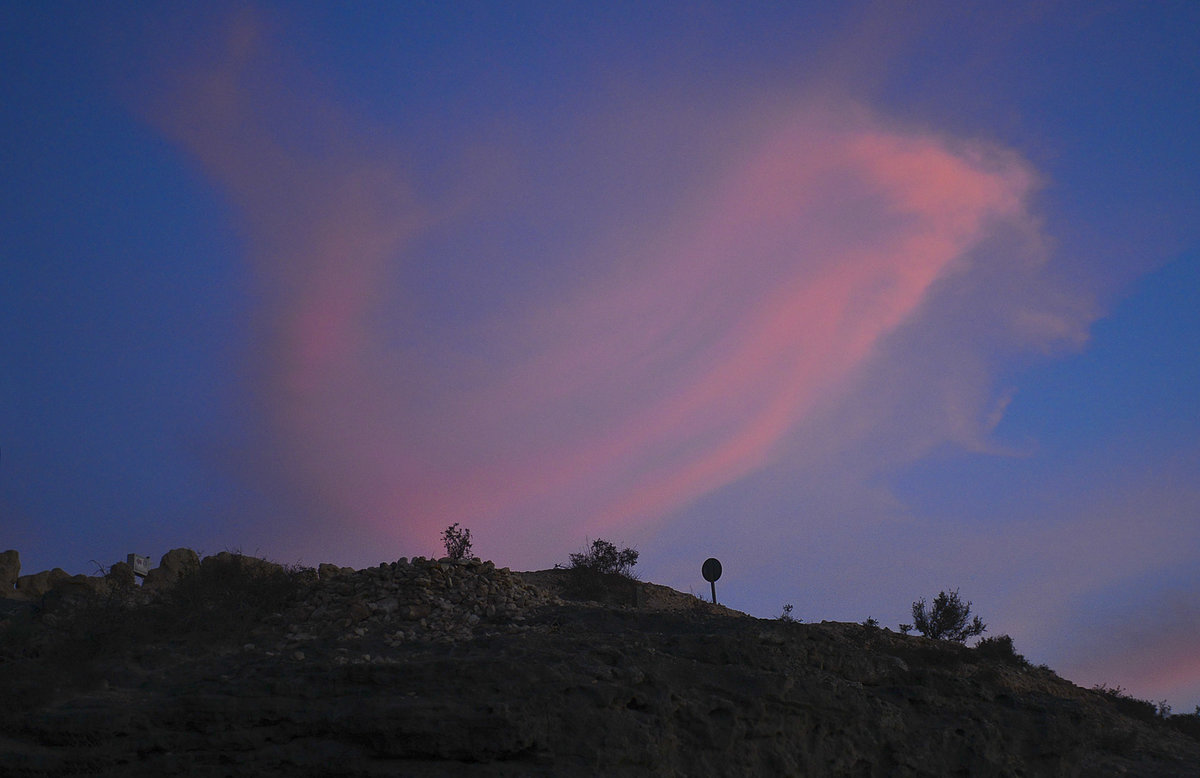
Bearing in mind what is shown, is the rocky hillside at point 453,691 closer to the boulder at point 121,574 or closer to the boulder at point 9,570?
the boulder at point 121,574

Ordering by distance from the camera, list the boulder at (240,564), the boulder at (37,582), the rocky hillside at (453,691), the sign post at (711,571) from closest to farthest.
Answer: the rocky hillside at (453,691) → the boulder at (240,564) → the boulder at (37,582) → the sign post at (711,571)

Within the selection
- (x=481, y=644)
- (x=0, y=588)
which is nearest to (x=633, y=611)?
(x=481, y=644)

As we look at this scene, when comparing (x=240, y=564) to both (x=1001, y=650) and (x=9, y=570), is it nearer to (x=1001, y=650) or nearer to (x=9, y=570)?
(x=9, y=570)

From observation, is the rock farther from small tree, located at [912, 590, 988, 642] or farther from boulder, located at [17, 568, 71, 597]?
small tree, located at [912, 590, 988, 642]

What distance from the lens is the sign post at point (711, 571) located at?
2552 centimetres

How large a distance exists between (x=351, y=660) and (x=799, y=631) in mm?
6862

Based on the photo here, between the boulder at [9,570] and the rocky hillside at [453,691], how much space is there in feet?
16.2

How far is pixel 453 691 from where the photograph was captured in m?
10.0

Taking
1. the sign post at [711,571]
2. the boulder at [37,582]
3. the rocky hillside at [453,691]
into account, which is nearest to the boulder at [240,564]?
the rocky hillside at [453,691]

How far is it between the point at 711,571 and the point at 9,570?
1846 cm

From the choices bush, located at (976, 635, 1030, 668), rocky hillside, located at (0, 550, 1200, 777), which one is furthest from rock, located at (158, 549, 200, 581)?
bush, located at (976, 635, 1030, 668)

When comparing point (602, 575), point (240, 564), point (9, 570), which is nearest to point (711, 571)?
point (602, 575)

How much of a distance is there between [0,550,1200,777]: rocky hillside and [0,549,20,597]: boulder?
16.2 ft

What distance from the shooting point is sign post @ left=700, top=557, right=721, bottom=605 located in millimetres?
25516
